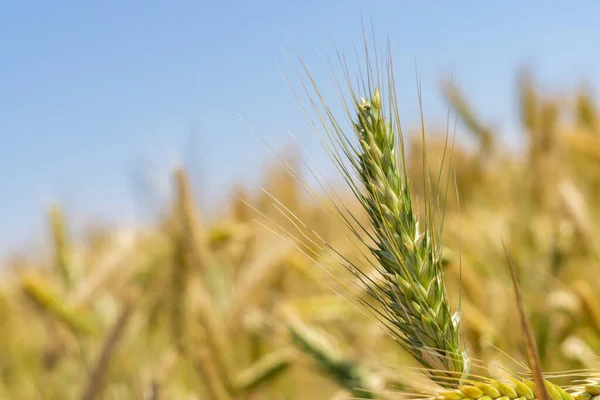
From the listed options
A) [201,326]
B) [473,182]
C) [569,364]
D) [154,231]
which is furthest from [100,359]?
[473,182]

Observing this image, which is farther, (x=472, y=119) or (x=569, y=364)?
(x=472, y=119)

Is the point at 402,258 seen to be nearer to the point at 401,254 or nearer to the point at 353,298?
the point at 401,254

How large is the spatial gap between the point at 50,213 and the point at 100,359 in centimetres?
78

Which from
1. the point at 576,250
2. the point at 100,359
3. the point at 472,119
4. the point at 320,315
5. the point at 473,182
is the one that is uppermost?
the point at 472,119

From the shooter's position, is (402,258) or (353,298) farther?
(353,298)

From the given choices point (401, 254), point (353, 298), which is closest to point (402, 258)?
point (401, 254)

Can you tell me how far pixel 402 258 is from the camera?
0.61 m

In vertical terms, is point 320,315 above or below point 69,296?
above

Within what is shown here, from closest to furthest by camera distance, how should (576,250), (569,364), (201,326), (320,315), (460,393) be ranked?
1. (460,393)
2. (201,326)
3. (569,364)
4. (320,315)
5. (576,250)

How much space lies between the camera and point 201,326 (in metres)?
1.49

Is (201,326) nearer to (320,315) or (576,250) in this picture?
(320,315)

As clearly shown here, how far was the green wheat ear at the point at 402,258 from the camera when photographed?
60 cm

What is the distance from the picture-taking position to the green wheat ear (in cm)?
60

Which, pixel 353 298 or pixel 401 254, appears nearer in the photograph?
pixel 401 254
